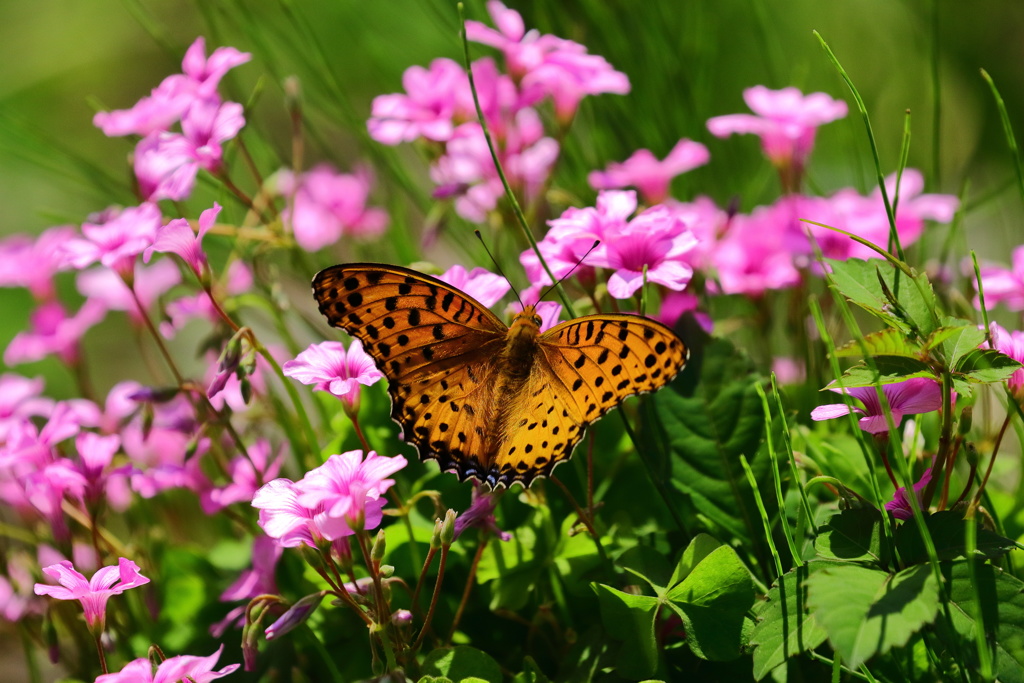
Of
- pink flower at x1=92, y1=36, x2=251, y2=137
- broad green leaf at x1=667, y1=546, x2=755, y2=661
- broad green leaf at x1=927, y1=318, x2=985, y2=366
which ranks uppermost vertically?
pink flower at x1=92, y1=36, x2=251, y2=137

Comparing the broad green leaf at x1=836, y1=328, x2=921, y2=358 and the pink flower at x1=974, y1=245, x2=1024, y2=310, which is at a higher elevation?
the broad green leaf at x1=836, y1=328, x2=921, y2=358

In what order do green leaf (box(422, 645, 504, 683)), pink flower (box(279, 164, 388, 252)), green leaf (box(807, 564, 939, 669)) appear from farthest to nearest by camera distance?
pink flower (box(279, 164, 388, 252))
green leaf (box(422, 645, 504, 683))
green leaf (box(807, 564, 939, 669))

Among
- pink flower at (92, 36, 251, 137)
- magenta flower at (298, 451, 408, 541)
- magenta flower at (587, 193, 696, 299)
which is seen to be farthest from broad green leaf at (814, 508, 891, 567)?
pink flower at (92, 36, 251, 137)

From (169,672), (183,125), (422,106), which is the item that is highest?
(183,125)

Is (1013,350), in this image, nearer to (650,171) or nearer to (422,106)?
(650,171)

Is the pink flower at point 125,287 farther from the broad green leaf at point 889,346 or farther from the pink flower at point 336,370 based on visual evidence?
the broad green leaf at point 889,346

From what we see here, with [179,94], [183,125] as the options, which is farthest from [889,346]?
[179,94]

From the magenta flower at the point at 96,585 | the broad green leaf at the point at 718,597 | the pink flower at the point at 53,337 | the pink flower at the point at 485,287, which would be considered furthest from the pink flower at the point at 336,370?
the pink flower at the point at 53,337

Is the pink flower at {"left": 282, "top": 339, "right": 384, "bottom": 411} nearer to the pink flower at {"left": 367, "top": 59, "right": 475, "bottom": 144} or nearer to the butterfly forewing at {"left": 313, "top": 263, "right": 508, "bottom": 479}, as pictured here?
the butterfly forewing at {"left": 313, "top": 263, "right": 508, "bottom": 479}
